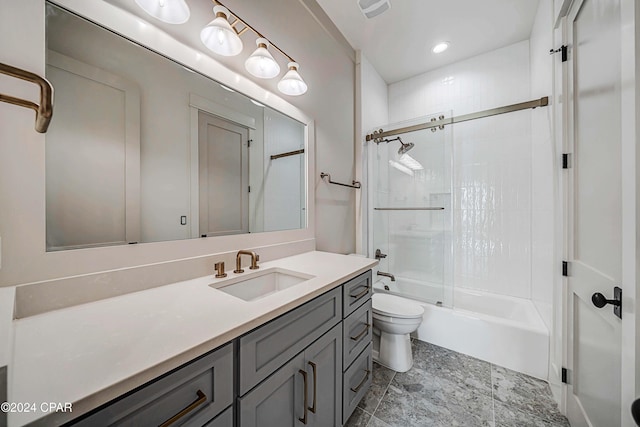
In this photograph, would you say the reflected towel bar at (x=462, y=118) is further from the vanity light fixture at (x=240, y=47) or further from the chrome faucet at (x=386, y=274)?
the chrome faucet at (x=386, y=274)

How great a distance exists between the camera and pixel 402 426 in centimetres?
Result: 128

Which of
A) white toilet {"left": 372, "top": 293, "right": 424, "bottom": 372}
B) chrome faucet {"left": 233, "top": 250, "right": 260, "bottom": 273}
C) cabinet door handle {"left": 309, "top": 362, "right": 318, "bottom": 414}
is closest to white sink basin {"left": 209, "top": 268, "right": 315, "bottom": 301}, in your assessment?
chrome faucet {"left": 233, "top": 250, "right": 260, "bottom": 273}

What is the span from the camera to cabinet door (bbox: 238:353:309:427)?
0.69m

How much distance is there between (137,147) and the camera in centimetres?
93

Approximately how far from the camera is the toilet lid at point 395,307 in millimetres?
1715

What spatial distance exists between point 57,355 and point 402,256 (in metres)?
2.59

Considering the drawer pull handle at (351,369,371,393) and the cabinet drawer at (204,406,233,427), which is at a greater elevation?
the cabinet drawer at (204,406,233,427)

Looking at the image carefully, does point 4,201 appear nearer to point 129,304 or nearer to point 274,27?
point 129,304

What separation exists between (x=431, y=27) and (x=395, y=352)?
2.79 m

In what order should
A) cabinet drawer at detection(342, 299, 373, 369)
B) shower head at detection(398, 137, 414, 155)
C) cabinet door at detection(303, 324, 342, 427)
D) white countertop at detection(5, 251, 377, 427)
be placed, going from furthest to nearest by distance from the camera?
shower head at detection(398, 137, 414, 155)
cabinet drawer at detection(342, 299, 373, 369)
cabinet door at detection(303, 324, 342, 427)
white countertop at detection(5, 251, 377, 427)

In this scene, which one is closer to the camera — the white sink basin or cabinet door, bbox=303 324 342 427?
cabinet door, bbox=303 324 342 427

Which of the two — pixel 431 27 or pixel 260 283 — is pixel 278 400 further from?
pixel 431 27

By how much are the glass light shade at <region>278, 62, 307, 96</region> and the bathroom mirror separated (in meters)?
0.25

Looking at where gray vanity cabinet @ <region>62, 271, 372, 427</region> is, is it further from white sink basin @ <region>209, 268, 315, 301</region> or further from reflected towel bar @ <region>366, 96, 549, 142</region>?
reflected towel bar @ <region>366, 96, 549, 142</region>
